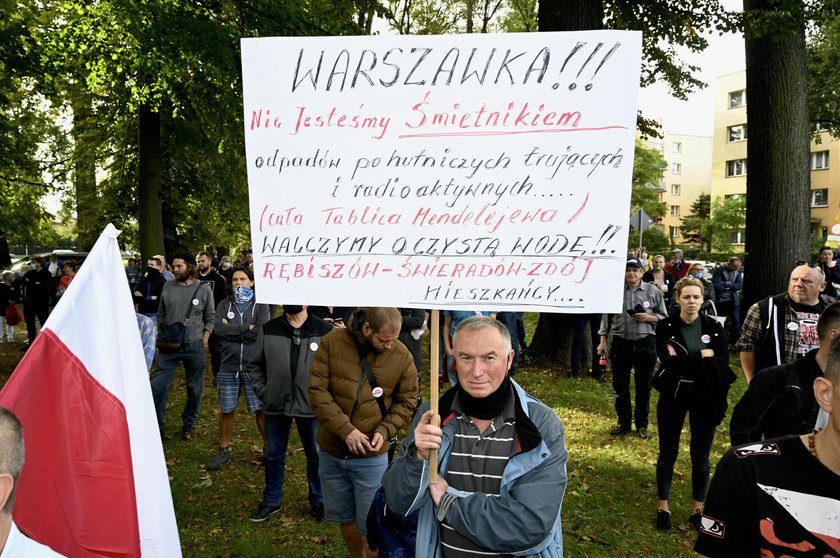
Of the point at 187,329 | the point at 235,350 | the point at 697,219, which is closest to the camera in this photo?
the point at 235,350

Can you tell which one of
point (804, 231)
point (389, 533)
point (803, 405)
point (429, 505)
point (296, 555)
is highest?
point (804, 231)

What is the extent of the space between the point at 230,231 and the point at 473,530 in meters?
26.9

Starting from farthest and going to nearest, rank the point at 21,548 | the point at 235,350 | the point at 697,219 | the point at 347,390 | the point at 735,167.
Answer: the point at 697,219
the point at 735,167
the point at 235,350
the point at 347,390
the point at 21,548

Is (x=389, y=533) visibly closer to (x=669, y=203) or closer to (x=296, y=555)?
(x=296, y=555)

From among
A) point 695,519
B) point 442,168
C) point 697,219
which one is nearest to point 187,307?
point 442,168

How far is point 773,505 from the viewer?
1759 mm

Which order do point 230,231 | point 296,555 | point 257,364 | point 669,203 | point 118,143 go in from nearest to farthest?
point 296,555 < point 257,364 < point 118,143 < point 230,231 < point 669,203

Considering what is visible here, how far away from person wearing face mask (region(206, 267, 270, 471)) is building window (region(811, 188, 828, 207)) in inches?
1892

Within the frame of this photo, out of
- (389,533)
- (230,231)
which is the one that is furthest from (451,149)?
(230,231)

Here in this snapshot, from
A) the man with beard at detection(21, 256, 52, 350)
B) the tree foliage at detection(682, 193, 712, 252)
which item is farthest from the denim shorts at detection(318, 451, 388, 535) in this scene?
the tree foliage at detection(682, 193, 712, 252)

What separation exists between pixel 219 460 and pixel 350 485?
2878 millimetres

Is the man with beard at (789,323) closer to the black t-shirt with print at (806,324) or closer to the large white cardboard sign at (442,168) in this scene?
the black t-shirt with print at (806,324)

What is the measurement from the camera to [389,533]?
2.90 metres

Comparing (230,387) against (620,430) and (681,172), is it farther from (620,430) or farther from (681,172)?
(681,172)
